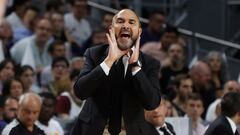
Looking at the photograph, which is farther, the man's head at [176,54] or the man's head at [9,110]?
the man's head at [176,54]

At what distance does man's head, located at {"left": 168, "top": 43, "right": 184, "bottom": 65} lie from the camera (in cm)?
1140

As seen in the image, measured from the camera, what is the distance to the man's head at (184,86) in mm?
10352

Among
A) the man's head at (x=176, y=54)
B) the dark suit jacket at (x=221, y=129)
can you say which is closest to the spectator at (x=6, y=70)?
the man's head at (x=176, y=54)

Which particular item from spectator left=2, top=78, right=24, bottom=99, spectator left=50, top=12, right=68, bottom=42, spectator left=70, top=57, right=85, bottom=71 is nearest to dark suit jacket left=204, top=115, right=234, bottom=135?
spectator left=2, top=78, right=24, bottom=99

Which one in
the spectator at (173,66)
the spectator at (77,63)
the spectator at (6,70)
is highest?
the spectator at (6,70)

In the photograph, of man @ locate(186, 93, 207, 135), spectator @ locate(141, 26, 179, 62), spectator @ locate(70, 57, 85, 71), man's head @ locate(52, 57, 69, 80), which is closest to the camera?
man @ locate(186, 93, 207, 135)

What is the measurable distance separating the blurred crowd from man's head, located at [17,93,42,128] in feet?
0.03

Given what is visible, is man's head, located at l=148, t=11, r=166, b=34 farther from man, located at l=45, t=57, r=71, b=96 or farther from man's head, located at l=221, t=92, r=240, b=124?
man's head, located at l=221, t=92, r=240, b=124

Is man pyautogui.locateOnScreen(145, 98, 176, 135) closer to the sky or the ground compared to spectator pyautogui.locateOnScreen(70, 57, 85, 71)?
closer to the sky

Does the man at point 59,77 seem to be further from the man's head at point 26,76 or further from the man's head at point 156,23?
the man's head at point 156,23

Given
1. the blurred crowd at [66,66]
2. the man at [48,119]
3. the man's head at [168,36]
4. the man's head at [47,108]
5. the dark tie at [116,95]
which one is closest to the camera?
the dark tie at [116,95]

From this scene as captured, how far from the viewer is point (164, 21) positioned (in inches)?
507

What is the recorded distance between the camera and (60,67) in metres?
10.6

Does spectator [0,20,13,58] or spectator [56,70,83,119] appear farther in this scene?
spectator [0,20,13,58]
